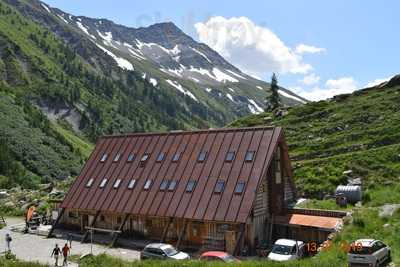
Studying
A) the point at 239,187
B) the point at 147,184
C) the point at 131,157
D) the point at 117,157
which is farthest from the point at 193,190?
the point at 117,157

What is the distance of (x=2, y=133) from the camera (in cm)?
12131

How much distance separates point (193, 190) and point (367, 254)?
17794 millimetres

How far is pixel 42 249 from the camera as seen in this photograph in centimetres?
4253

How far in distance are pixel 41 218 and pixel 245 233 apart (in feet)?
94.3

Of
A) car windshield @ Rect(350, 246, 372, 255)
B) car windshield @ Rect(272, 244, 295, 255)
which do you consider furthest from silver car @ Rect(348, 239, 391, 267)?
car windshield @ Rect(272, 244, 295, 255)

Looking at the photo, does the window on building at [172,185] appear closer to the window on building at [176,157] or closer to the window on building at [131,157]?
the window on building at [176,157]

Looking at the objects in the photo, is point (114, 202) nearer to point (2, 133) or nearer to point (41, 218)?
point (41, 218)

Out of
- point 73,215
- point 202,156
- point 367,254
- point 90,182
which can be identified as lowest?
point 367,254

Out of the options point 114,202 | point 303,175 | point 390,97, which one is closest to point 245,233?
point 114,202

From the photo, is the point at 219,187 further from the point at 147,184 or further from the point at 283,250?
the point at 283,250

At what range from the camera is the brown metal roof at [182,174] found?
38719 mm

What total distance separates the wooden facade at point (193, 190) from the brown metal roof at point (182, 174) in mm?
82

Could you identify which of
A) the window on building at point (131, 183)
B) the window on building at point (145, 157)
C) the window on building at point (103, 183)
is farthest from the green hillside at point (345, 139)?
the window on building at point (103, 183)

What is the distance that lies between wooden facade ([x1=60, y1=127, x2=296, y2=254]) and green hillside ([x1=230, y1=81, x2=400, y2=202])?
1125cm
